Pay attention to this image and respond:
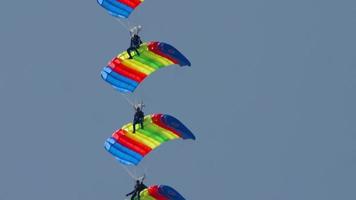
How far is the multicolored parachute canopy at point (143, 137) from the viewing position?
81000mm

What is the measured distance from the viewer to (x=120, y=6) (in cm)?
8194

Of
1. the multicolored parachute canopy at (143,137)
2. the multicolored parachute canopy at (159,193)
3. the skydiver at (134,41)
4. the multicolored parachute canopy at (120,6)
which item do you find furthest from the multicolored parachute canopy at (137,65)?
the multicolored parachute canopy at (159,193)

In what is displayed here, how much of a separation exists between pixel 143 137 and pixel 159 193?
2.78 m

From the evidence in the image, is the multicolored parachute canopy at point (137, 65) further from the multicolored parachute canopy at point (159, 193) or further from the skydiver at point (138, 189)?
the multicolored parachute canopy at point (159, 193)

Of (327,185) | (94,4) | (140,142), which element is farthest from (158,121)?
(94,4)

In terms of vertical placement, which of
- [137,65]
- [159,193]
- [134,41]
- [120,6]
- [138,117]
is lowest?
[159,193]

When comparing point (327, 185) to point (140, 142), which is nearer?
point (140, 142)

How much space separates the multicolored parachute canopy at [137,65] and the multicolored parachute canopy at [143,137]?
1.88 metres

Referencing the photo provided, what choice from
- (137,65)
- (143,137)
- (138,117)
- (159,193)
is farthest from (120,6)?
(159,193)

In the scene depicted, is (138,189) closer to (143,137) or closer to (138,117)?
(143,137)

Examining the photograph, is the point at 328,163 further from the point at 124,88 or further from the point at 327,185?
the point at 124,88

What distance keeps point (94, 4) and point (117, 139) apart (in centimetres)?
11804

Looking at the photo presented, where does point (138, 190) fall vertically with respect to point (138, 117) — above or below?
below

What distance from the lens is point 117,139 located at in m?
81.6
